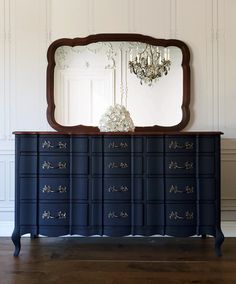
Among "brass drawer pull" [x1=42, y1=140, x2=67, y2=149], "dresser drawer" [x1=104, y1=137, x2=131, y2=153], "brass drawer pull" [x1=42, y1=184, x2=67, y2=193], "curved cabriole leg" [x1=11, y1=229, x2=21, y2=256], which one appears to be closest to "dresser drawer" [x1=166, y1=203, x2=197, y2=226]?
"dresser drawer" [x1=104, y1=137, x2=131, y2=153]

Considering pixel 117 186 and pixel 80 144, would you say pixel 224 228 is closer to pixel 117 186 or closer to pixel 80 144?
pixel 117 186

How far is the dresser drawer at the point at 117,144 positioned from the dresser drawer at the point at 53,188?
0.44m

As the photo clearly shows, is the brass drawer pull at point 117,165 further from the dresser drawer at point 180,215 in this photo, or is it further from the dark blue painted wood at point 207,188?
the dark blue painted wood at point 207,188

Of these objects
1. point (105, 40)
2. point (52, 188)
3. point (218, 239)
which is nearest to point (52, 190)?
point (52, 188)

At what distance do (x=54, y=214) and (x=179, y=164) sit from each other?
1089mm

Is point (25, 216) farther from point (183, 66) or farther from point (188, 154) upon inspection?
point (183, 66)

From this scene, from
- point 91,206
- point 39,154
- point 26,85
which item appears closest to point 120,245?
point 91,206

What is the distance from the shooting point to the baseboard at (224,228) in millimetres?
3686

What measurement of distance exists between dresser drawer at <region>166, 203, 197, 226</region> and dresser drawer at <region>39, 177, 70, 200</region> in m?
0.84

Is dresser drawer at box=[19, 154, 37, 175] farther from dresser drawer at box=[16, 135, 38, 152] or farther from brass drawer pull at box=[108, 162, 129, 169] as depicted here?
brass drawer pull at box=[108, 162, 129, 169]

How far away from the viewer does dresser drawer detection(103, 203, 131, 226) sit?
3.06 metres

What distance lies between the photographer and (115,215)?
3064mm

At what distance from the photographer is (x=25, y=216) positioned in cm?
307

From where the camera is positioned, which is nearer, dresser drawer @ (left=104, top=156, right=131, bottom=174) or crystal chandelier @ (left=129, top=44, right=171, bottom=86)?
dresser drawer @ (left=104, top=156, right=131, bottom=174)
